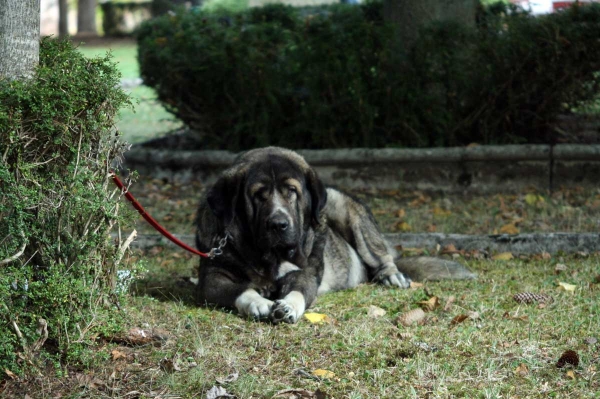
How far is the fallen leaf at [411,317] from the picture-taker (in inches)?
230

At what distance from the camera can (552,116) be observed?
1120 centimetres

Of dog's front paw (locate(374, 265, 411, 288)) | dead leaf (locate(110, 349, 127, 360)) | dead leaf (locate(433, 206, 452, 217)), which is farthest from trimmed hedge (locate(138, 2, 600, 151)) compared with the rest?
dead leaf (locate(110, 349, 127, 360))

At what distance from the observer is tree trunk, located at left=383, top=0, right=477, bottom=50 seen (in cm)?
1125

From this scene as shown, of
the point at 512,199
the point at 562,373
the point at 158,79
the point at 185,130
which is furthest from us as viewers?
the point at 185,130

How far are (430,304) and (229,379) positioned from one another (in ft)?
6.76

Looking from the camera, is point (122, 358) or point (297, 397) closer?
point (297, 397)

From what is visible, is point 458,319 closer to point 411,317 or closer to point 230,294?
point 411,317

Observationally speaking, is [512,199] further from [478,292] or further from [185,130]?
[185,130]

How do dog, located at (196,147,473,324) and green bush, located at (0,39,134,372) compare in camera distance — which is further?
dog, located at (196,147,473,324)

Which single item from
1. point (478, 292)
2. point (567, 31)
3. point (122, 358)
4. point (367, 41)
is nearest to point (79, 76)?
point (122, 358)

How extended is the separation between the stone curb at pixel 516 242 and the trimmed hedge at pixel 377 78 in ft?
9.80

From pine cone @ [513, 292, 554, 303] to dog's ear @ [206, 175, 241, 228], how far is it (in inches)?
88.1

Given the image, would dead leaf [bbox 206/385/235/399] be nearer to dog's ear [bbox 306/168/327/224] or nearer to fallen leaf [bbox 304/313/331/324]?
fallen leaf [bbox 304/313/331/324]

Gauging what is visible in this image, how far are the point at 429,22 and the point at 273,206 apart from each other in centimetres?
568
